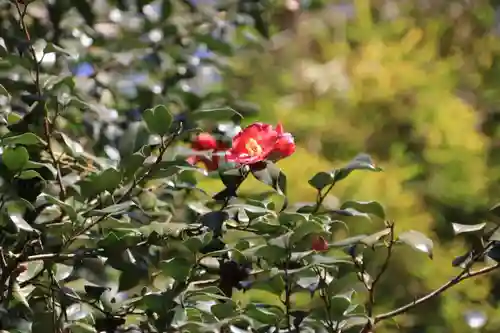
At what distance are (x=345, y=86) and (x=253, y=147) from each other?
108 inches

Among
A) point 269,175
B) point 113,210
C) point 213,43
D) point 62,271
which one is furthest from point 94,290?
point 213,43

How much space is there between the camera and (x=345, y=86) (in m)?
3.64

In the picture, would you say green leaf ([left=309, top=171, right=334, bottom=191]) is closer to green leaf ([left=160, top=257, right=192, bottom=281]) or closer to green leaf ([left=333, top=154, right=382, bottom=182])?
green leaf ([left=333, top=154, right=382, bottom=182])

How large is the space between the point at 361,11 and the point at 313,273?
323 centimetres

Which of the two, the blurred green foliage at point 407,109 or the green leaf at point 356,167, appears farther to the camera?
the blurred green foliage at point 407,109

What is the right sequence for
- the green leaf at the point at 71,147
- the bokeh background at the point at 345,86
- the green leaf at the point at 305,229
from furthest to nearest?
the bokeh background at the point at 345,86, the green leaf at the point at 71,147, the green leaf at the point at 305,229

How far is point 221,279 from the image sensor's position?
92cm

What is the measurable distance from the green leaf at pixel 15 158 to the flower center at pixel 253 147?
270 millimetres

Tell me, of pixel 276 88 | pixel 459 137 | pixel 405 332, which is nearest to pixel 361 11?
pixel 276 88

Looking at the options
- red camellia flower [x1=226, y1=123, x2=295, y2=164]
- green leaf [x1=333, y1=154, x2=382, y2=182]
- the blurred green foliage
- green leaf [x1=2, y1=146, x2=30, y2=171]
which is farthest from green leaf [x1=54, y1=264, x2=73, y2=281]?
the blurred green foliage

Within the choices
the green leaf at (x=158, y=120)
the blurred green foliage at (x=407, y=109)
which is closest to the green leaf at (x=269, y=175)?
the green leaf at (x=158, y=120)

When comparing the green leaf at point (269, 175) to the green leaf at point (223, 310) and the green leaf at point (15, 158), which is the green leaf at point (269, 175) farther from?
the green leaf at point (15, 158)

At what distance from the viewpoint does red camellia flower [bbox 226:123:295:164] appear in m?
0.93

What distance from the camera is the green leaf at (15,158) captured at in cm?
89
